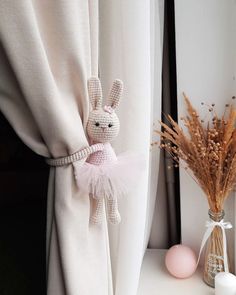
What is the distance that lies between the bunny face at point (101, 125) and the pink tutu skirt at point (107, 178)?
64 millimetres

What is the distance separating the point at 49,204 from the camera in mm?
670

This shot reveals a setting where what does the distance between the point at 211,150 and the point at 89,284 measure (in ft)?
1.88

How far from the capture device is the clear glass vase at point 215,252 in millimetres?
1074

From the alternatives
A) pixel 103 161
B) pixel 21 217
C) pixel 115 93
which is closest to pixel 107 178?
pixel 103 161

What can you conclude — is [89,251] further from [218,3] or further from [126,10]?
[218,3]

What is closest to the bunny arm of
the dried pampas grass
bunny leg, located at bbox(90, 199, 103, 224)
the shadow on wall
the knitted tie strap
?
the knitted tie strap

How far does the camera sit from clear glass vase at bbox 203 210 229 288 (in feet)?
3.52

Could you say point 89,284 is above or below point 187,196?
below

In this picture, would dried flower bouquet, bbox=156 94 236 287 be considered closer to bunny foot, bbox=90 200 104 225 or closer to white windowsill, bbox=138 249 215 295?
white windowsill, bbox=138 249 215 295

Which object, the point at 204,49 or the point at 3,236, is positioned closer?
the point at 204,49

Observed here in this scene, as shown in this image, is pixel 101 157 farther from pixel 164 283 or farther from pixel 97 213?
pixel 164 283

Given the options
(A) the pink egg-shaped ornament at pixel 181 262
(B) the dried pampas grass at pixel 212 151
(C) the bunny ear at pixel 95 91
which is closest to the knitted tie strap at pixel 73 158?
(C) the bunny ear at pixel 95 91

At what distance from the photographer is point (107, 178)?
641 mm

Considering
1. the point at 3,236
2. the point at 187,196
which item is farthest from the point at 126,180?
the point at 3,236
